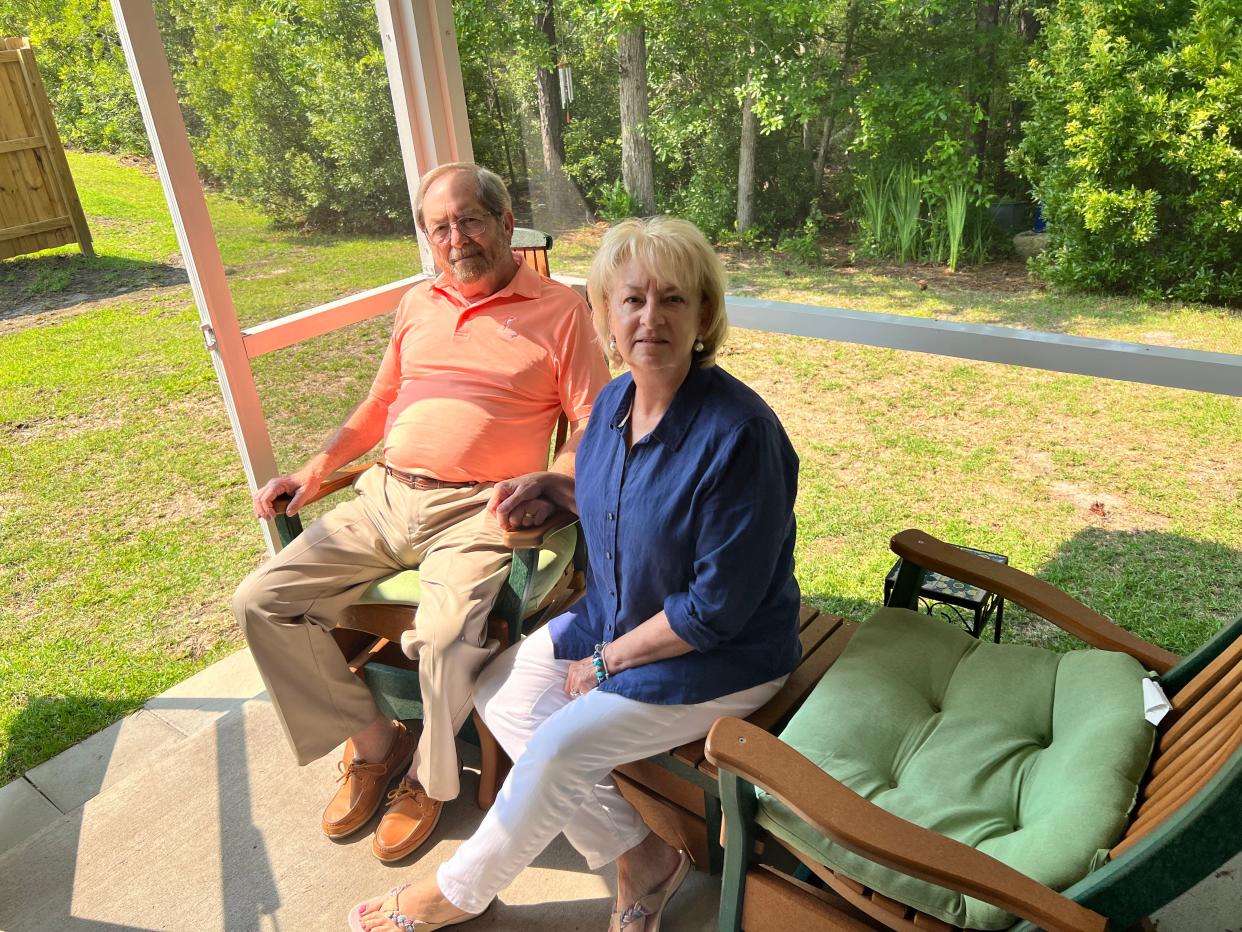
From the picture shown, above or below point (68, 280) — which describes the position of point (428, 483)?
below

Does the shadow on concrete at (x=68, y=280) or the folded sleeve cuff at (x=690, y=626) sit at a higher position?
the shadow on concrete at (x=68, y=280)

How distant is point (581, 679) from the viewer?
1.69 metres

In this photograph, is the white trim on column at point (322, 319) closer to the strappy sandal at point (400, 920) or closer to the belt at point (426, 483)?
the belt at point (426, 483)

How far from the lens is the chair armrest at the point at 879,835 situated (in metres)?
1.11

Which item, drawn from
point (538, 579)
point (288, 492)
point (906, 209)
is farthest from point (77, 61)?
point (906, 209)

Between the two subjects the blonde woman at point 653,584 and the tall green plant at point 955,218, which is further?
the tall green plant at point 955,218

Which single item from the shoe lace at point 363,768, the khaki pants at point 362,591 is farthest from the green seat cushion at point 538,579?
the shoe lace at point 363,768

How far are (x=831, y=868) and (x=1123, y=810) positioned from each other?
435mm

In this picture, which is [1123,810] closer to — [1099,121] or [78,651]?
[1099,121]

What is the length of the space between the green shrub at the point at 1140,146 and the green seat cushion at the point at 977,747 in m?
1.39

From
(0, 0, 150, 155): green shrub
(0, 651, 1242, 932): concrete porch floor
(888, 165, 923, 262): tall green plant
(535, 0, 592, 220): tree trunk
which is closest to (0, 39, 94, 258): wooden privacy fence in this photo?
(0, 0, 150, 155): green shrub

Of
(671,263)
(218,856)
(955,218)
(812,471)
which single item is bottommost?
(218,856)

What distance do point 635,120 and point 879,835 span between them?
2633 millimetres

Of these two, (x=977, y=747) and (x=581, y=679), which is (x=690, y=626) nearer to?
(x=581, y=679)
